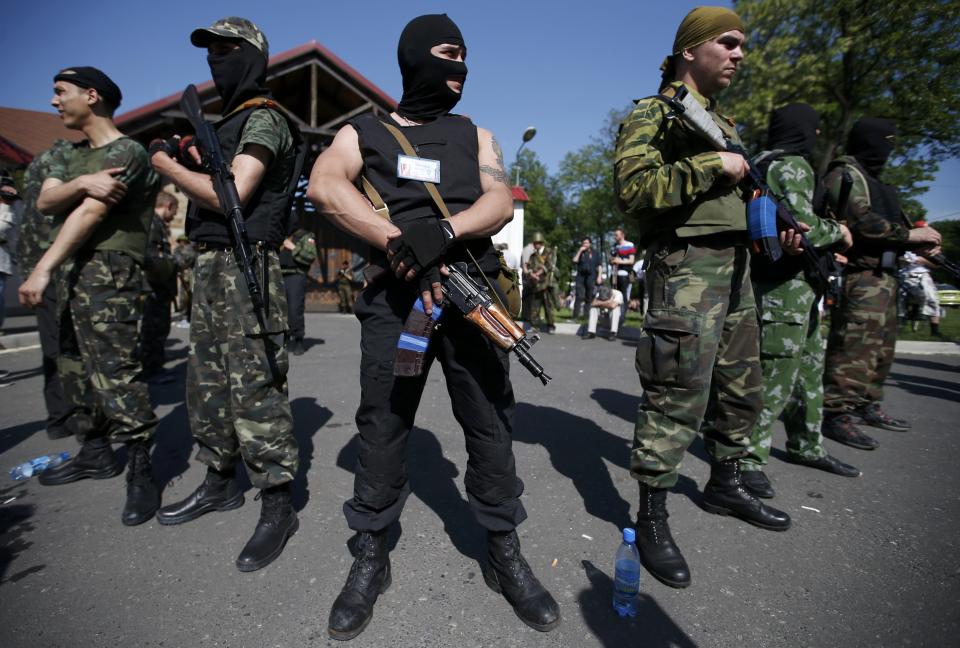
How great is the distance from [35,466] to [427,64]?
3373 millimetres

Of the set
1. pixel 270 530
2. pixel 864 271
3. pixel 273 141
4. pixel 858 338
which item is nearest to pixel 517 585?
pixel 270 530

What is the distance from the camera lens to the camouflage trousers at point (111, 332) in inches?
101

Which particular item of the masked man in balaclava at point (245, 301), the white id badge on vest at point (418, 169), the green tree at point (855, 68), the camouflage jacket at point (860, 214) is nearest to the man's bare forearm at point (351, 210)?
the white id badge on vest at point (418, 169)

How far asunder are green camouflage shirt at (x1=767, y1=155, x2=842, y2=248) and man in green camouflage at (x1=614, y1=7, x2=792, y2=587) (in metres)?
0.66

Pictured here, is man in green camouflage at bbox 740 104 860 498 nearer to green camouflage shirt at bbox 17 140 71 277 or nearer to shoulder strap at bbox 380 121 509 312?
shoulder strap at bbox 380 121 509 312

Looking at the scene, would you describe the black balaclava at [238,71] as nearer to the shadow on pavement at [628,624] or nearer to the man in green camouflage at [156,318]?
the shadow on pavement at [628,624]

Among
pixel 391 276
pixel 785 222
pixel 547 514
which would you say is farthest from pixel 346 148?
pixel 785 222

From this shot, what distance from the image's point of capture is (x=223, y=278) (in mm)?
2199

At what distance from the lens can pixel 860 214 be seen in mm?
3412

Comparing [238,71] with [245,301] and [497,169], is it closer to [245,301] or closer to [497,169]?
[245,301]

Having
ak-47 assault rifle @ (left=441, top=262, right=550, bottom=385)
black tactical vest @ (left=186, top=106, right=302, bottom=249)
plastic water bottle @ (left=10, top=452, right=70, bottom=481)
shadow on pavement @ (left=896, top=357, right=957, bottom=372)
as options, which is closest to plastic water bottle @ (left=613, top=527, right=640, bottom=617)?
ak-47 assault rifle @ (left=441, top=262, right=550, bottom=385)

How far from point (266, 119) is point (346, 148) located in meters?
0.70

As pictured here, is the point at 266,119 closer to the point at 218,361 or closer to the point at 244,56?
the point at 244,56

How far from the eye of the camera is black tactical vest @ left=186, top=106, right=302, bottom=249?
7.29 feet
